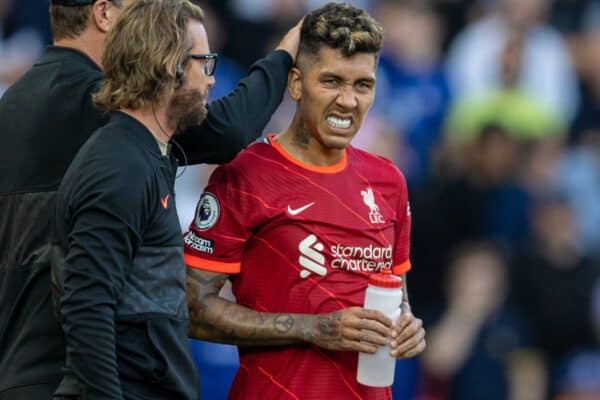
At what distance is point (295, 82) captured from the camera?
4965 millimetres

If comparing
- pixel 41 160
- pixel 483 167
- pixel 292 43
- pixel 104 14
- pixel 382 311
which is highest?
pixel 104 14

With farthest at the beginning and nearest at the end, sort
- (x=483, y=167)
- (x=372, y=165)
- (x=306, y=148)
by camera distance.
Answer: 1. (x=483, y=167)
2. (x=372, y=165)
3. (x=306, y=148)

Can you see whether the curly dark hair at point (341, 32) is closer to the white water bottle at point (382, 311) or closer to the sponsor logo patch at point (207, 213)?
the sponsor logo patch at point (207, 213)

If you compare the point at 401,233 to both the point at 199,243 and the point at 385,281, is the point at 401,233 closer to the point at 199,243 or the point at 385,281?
the point at 385,281

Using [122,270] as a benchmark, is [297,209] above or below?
below

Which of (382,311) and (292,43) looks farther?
(292,43)

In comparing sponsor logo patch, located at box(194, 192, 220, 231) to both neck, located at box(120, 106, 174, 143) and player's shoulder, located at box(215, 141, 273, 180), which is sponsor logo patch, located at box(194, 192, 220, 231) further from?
neck, located at box(120, 106, 174, 143)

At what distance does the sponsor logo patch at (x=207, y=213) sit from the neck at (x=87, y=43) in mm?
608

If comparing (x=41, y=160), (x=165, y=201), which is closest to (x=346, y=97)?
(x=165, y=201)

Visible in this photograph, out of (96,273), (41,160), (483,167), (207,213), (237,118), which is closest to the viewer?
(96,273)

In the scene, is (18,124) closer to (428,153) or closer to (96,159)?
(96,159)

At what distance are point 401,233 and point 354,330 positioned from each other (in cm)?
67

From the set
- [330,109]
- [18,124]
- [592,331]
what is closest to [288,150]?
[330,109]

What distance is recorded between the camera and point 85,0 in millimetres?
4520
